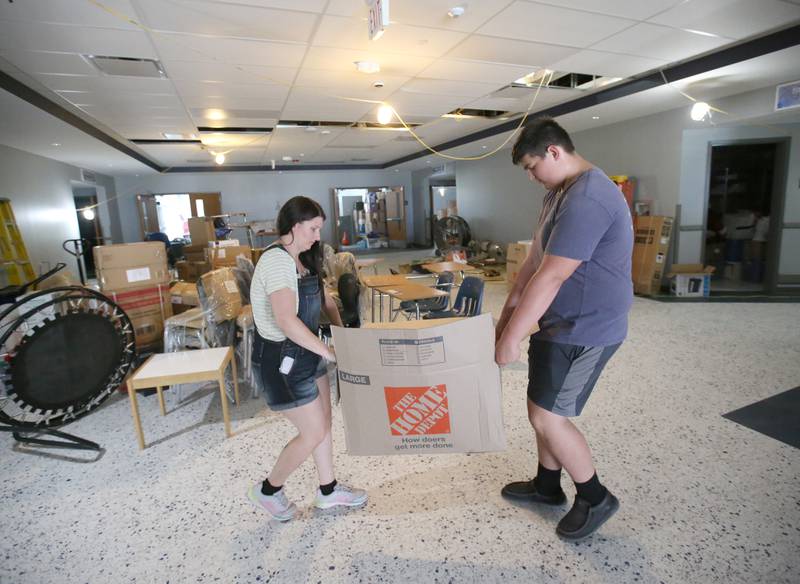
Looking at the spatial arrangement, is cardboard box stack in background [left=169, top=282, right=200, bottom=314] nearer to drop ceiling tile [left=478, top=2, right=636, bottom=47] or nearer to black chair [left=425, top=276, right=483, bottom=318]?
black chair [left=425, top=276, right=483, bottom=318]

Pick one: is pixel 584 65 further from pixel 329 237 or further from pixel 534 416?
pixel 329 237

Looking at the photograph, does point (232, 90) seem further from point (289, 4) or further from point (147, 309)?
point (147, 309)

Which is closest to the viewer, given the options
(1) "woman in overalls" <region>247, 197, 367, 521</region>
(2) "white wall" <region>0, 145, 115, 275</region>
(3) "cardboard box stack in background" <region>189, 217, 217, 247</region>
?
(1) "woman in overalls" <region>247, 197, 367, 521</region>

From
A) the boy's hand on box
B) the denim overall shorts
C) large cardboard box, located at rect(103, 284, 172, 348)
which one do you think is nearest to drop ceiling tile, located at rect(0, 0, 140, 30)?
large cardboard box, located at rect(103, 284, 172, 348)

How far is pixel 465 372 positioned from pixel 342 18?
2812 mm

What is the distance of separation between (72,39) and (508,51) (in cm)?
350

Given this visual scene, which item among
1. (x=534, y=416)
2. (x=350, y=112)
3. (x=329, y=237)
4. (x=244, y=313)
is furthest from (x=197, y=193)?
(x=534, y=416)

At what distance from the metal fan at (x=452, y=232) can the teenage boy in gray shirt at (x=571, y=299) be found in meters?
9.30

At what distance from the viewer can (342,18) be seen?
303cm

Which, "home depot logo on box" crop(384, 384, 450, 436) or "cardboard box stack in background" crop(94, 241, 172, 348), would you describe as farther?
"cardboard box stack in background" crop(94, 241, 172, 348)

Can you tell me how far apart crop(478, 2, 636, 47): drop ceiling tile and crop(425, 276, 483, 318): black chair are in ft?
6.52

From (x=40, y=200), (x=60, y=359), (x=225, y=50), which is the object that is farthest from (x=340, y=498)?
(x=40, y=200)

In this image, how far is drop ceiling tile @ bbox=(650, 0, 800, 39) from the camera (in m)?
3.08

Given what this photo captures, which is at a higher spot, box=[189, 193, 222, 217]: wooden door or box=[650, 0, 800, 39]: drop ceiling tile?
box=[650, 0, 800, 39]: drop ceiling tile
